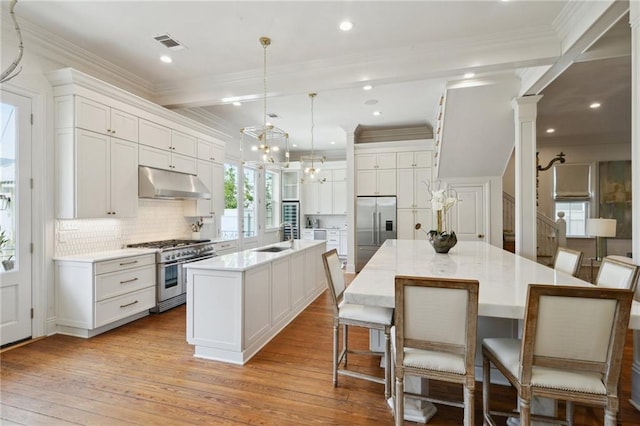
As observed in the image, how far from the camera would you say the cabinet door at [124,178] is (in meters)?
3.75

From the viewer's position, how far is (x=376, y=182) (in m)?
6.79

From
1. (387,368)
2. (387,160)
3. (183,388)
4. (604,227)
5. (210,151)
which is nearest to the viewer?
(387,368)

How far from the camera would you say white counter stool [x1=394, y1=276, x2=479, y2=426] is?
1.53 m

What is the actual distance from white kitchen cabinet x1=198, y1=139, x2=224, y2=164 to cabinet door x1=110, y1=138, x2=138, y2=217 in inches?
51.5

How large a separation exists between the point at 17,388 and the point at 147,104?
3.33 meters

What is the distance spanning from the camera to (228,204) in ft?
21.5

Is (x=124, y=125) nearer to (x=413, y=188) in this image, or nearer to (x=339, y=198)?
(x=413, y=188)

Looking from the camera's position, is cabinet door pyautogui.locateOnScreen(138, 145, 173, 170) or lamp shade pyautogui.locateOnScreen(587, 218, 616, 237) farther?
lamp shade pyautogui.locateOnScreen(587, 218, 616, 237)

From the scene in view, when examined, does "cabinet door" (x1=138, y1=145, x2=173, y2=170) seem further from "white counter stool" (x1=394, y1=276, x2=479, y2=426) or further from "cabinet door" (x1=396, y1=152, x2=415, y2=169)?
"cabinet door" (x1=396, y1=152, x2=415, y2=169)

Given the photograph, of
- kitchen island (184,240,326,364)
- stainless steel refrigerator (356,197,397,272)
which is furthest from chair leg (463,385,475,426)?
stainless steel refrigerator (356,197,397,272)

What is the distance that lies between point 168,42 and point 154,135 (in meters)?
1.35

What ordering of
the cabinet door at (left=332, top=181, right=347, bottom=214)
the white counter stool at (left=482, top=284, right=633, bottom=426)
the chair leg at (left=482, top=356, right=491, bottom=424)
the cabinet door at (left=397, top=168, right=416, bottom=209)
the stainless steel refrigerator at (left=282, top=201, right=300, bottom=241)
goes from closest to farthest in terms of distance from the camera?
the white counter stool at (left=482, top=284, right=633, bottom=426) → the chair leg at (left=482, top=356, right=491, bottom=424) → the cabinet door at (left=397, top=168, right=416, bottom=209) → the cabinet door at (left=332, top=181, right=347, bottom=214) → the stainless steel refrigerator at (left=282, top=201, right=300, bottom=241)

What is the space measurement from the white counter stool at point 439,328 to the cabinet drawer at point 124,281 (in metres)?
3.24

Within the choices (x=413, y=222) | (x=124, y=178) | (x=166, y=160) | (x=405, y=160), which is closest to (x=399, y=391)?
(x=124, y=178)
